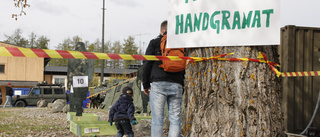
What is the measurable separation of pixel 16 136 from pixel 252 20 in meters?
6.70

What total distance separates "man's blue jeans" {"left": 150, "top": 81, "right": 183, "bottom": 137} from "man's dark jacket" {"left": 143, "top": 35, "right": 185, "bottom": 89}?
6cm

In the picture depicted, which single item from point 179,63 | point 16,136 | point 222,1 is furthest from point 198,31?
point 16,136

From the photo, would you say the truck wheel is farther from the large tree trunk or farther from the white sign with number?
the large tree trunk

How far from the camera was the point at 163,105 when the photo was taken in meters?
4.55

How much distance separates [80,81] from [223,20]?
7886 millimetres

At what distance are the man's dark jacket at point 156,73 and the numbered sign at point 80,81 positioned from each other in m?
5.89

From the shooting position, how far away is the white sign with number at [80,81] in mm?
Answer: 10391

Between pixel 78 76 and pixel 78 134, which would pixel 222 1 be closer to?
pixel 78 134

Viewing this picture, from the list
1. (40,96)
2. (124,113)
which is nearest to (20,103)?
(40,96)

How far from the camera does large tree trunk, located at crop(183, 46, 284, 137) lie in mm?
3061

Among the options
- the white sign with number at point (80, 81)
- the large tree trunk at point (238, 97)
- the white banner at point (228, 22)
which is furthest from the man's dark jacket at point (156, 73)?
the white sign with number at point (80, 81)

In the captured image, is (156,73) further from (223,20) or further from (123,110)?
(123,110)

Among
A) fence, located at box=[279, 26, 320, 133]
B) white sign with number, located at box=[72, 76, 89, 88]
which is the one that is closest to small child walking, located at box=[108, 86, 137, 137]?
fence, located at box=[279, 26, 320, 133]

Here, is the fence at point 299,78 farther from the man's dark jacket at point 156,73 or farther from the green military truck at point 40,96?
the green military truck at point 40,96
